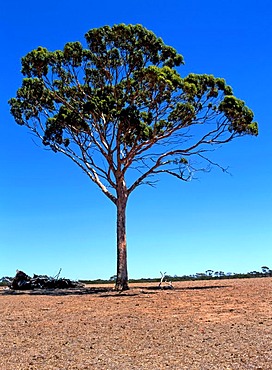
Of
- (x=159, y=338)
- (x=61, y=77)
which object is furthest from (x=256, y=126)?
(x=159, y=338)

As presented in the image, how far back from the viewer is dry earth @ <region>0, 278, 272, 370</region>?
809 centimetres

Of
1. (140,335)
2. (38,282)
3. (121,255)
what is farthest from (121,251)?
(140,335)

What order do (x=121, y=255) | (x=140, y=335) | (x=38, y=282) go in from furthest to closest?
(x=38, y=282) < (x=121, y=255) < (x=140, y=335)

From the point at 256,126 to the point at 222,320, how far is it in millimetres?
15852

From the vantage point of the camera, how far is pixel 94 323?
12414 millimetres

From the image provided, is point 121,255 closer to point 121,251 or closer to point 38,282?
point 121,251

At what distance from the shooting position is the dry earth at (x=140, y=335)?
809 centimetres

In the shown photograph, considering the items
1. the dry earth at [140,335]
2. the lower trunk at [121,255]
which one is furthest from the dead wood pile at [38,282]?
the dry earth at [140,335]

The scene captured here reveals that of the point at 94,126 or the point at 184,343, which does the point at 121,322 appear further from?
the point at 94,126

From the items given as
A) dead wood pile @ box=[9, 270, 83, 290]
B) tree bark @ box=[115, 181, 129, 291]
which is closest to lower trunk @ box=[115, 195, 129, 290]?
tree bark @ box=[115, 181, 129, 291]

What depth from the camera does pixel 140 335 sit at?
10.4m

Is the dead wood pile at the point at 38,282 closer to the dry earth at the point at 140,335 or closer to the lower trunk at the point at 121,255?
the lower trunk at the point at 121,255

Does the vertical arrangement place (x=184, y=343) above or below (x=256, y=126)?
below

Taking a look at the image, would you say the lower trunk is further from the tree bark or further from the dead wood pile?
the dead wood pile
